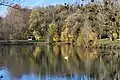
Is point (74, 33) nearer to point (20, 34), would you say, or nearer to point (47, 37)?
point (47, 37)

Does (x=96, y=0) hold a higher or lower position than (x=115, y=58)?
higher

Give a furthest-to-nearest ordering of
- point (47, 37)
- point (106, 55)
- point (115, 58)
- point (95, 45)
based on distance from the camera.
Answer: point (47, 37) → point (95, 45) → point (106, 55) → point (115, 58)

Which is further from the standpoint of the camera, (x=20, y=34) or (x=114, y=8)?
(x=20, y=34)

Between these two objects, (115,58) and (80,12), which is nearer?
(115,58)

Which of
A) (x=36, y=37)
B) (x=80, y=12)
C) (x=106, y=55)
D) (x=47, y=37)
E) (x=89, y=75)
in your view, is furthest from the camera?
(x=36, y=37)

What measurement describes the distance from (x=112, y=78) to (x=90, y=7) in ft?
82.7

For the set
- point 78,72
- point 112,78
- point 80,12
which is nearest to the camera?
point 112,78

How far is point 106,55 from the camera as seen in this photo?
26.9 metres

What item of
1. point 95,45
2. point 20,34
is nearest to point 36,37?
point 20,34

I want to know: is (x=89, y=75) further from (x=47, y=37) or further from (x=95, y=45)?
(x=47, y=37)

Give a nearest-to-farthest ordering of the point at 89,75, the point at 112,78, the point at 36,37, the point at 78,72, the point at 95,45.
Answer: the point at 112,78
the point at 89,75
the point at 78,72
the point at 95,45
the point at 36,37

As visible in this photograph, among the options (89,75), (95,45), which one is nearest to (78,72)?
(89,75)

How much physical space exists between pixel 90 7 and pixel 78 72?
22.8m

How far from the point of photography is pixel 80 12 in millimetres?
39719
